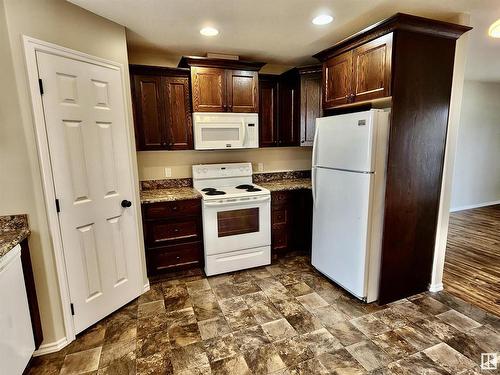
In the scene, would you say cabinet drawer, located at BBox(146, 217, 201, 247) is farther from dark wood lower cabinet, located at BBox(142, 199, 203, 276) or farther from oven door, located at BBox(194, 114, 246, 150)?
oven door, located at BBox(194, 114, 246, 150)

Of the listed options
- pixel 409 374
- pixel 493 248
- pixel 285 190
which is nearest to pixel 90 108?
pixel 285 190

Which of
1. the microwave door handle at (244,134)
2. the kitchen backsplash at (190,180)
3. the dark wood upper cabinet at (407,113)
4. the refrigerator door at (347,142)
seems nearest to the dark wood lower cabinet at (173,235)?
the kitchen backsplash at (190,180)

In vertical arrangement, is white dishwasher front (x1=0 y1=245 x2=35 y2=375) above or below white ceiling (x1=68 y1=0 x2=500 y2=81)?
below

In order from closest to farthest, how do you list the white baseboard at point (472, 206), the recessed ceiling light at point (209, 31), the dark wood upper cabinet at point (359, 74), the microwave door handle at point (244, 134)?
the dark wood upper cabinet at point (359, 74) < the recessed ceiling light at point (209, 31) < the microwave door handle at point (244, 134) < the white baseboard at point (472, 206)

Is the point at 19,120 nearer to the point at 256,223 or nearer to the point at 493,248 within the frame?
the point at 256,223

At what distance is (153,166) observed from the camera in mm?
3396

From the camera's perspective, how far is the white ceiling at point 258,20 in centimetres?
207

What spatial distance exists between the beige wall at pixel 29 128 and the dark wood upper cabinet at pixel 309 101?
7.87ft

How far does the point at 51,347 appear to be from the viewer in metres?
2.01

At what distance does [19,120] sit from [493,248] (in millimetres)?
5365

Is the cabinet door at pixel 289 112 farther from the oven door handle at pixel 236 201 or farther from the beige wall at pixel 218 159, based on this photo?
the oven door handle at pixel 236 201

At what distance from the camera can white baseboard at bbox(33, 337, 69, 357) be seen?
198 centimetres

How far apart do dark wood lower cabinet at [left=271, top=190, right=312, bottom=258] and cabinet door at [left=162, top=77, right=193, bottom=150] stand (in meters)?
1.25

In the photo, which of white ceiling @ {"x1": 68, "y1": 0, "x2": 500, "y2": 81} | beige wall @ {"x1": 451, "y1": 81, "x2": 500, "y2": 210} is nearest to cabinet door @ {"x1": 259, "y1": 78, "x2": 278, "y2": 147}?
white ceiling @ {"x1": 68, "y1": 0, "x2": 500, "y2": 81}
